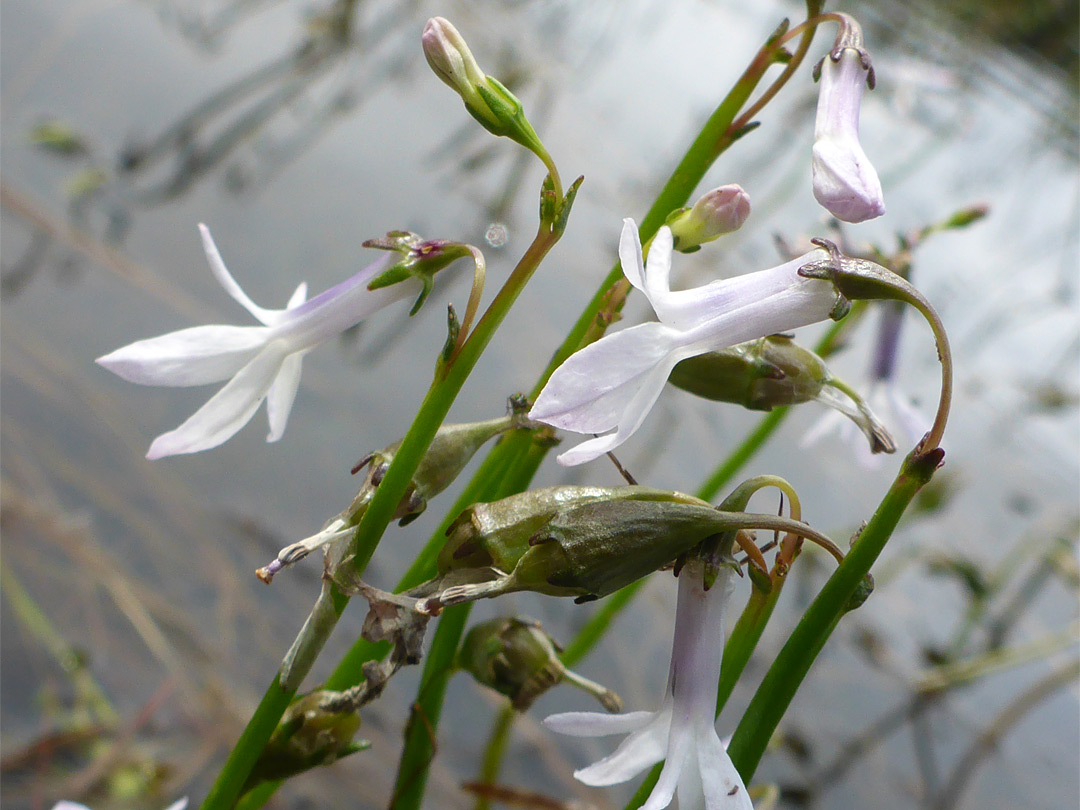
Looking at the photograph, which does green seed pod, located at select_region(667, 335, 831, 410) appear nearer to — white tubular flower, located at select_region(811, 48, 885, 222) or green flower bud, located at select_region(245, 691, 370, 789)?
white tubular flower, located at select_region(811, 48, 885, 222)

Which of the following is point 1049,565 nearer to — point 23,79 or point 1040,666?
point 1040,666

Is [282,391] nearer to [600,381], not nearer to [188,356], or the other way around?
[188,356]

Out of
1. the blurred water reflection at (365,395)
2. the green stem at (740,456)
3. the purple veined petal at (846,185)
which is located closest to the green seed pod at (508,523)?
the purple veined petal at (846,185)

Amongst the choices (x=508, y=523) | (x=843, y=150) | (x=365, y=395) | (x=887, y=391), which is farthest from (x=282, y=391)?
(x=365, y=395)

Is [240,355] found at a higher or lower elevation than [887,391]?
higher

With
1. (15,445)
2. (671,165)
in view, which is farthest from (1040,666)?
(15,445)

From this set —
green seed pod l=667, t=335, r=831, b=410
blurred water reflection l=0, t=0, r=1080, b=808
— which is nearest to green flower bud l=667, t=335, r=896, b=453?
green seed pod l=667, t=335, r=831, b=410
